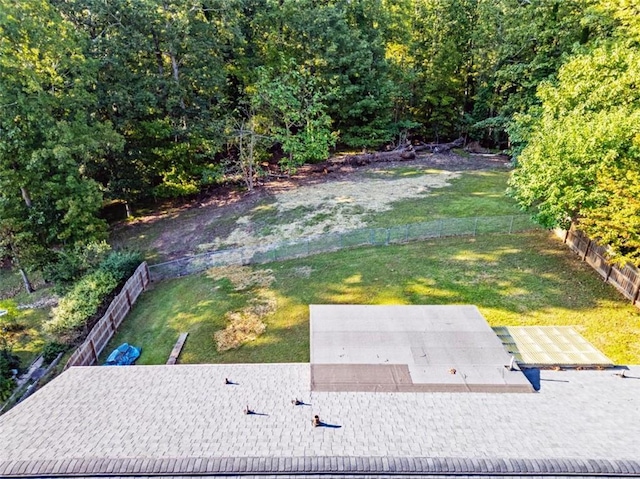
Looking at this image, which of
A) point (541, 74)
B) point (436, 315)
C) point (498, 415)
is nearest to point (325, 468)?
point (498, 415)

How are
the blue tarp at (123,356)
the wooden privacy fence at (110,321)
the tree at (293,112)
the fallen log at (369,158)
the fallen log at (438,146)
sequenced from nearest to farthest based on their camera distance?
the wooden privacy fence at (110,321)
the blue tarp at (123,356)
the tree at (293,112)
the fallen log at (369,158)
the fallen log at (438,146)

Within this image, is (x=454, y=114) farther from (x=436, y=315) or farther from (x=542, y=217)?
(x=436, y=315)

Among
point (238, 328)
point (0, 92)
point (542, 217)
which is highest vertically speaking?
point (0, 92)

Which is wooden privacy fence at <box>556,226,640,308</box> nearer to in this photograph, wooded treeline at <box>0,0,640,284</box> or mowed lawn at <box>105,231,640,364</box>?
mowed lawn at <box>105,231,640,364</box>

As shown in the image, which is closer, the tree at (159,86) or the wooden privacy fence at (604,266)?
the wooden privacy fence at (604,266)

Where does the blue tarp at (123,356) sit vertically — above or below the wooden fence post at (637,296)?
below

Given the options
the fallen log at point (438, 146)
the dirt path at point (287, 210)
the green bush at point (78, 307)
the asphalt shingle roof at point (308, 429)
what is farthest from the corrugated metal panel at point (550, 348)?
the fallen log at point (438, 146)

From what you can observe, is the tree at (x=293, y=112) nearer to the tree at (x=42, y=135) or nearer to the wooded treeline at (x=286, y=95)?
the wooded treeline at (x=286, y=95)

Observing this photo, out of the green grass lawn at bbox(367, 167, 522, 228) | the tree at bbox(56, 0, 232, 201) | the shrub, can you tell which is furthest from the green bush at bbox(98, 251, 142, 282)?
the green grass lawn at bbox(367, 167, 522, 228)
